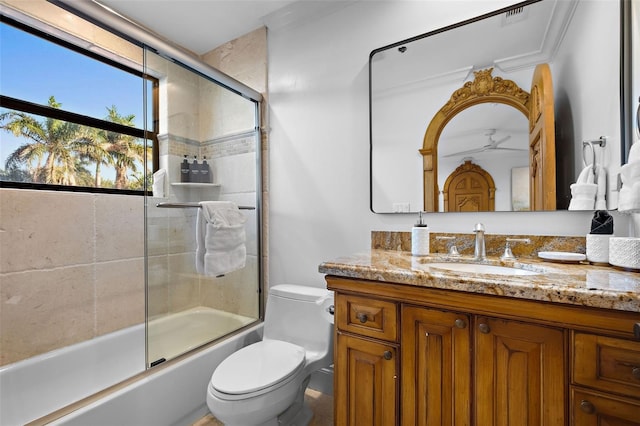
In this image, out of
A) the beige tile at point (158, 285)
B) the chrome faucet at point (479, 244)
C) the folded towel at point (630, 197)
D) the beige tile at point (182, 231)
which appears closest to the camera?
the folded towel at point (630, 197)

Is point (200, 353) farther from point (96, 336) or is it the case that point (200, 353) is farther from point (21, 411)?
point (21, 411)

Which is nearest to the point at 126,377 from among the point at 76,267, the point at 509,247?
the point at 76,267

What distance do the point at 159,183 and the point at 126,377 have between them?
1102 millimetres

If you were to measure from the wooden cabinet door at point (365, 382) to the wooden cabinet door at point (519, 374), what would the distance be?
276 millimetres

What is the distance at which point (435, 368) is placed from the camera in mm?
943

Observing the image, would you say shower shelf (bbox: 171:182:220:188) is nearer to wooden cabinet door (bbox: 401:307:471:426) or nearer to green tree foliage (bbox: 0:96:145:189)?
green tree foliage (bbox: 0:96:145:189)

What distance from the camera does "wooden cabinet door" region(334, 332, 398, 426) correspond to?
102 centimetres

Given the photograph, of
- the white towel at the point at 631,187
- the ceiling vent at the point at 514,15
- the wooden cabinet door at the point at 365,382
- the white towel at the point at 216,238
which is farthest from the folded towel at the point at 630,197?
the white towel at the point at 216,238

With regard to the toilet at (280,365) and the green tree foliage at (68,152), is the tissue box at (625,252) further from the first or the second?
the green tree foliage at (68,152)

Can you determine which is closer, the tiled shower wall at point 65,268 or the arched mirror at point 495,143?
the arched mirror at point 495,143

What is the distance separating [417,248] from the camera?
1.40 metres

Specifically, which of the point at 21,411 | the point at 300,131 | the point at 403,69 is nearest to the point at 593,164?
the point at 403,69

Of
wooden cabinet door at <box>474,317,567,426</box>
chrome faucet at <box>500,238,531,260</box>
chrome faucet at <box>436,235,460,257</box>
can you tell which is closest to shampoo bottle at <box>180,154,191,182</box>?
chrome faucet at <box>436,235,460,257</box>

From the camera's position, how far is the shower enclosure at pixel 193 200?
5.15 ft
